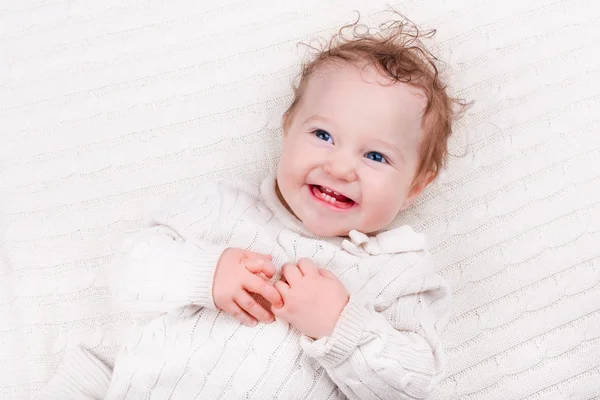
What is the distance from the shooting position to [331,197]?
154 cm

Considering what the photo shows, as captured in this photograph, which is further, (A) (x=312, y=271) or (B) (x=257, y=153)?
(B) (x=257, y=153)

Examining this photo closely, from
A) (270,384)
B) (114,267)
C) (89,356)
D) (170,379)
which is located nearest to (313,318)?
(270,384)

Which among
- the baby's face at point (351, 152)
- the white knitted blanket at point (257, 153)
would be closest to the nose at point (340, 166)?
the baby's face at point (351, 152)

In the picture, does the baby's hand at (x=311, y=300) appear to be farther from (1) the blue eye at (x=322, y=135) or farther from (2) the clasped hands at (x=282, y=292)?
(1) the blue eye at (x=322, y=135)

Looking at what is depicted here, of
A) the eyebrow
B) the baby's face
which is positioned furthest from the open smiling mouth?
the eyebrow

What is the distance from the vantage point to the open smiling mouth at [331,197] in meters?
1.53

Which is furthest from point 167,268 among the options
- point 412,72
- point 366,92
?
point 412,72

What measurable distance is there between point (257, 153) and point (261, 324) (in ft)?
1.44

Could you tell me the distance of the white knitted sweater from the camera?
1442 mm

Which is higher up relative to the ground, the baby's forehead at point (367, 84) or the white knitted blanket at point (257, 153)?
the baby's forehead at point (367, 84)

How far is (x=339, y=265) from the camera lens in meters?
1.56

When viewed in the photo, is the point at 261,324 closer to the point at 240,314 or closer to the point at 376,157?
the point at 240,314

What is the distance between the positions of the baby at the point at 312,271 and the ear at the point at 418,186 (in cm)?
1

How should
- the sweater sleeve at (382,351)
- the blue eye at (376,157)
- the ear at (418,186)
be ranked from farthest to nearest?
the ear at (418,186) < the blue eye at (376,157) < the sweater sleeve at (382,351)
